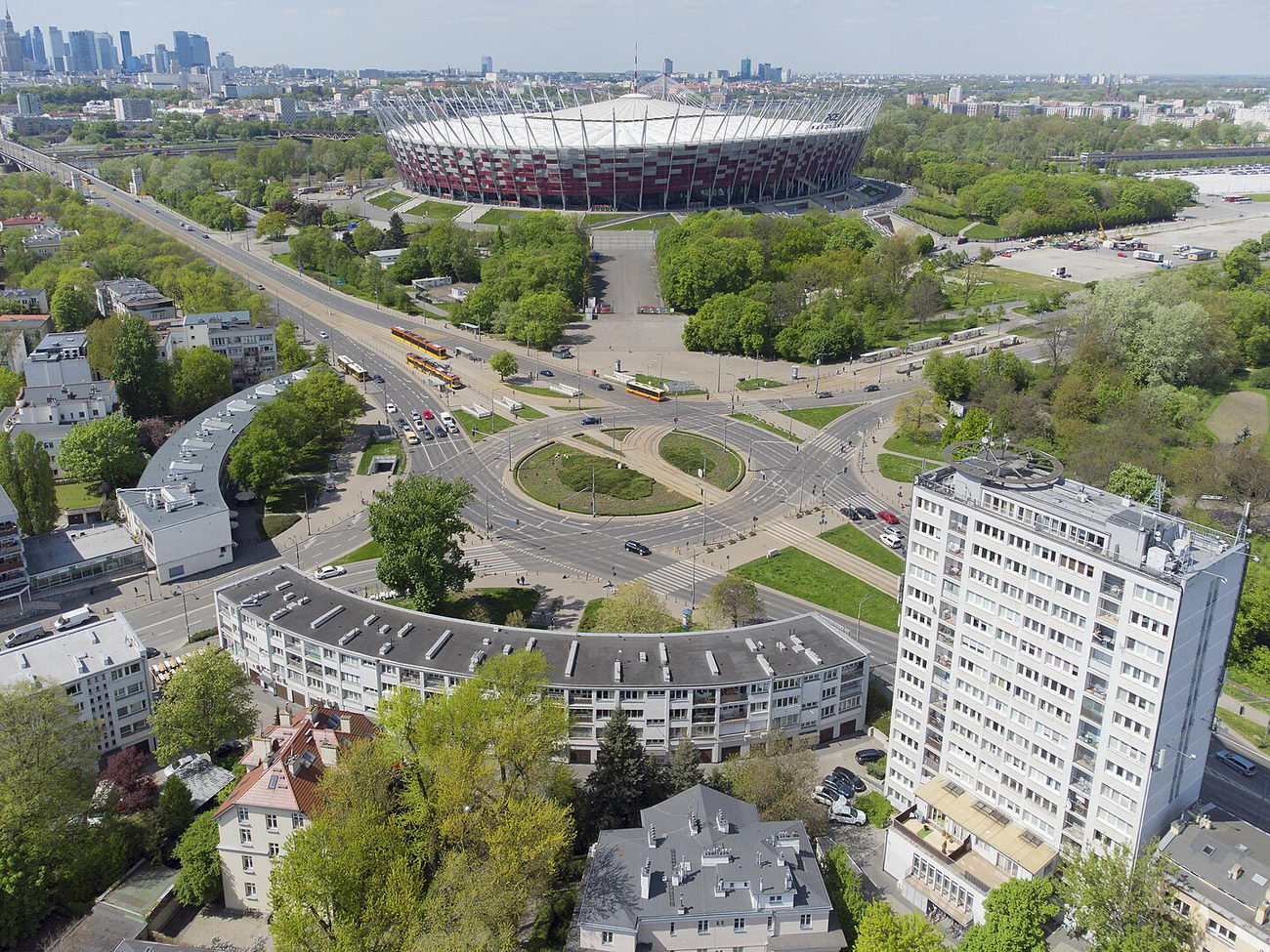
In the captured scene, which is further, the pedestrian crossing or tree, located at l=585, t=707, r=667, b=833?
the pedestrian crossing

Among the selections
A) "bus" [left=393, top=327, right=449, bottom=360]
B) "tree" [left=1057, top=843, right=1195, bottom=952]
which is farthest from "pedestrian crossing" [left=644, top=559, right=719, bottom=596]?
→ "bus" [left=393, top=327, right=449, bottom=360]

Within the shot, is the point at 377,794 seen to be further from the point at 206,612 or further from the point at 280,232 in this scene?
the point at 280,232

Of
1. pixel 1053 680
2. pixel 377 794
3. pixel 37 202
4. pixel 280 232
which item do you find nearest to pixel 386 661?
pixel 377 794

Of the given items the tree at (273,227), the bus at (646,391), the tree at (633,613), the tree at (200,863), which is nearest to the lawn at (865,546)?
the tree at (633,613)

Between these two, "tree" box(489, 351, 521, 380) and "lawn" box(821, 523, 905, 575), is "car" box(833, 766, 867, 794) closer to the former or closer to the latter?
"lawn" box(821, 523, 905, 575)

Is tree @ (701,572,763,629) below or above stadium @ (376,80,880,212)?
below
